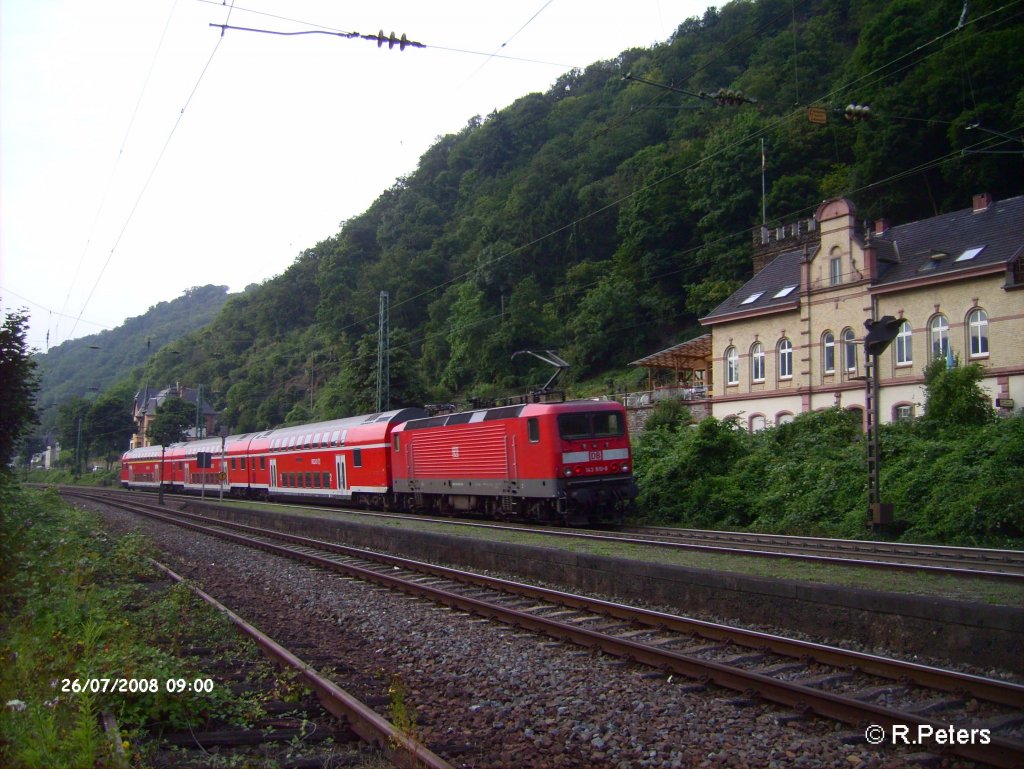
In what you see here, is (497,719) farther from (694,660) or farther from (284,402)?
(284,402)

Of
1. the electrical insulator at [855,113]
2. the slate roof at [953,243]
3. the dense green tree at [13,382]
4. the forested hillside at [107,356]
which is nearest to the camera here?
the electrical insulator at [855,113]

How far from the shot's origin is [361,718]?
6.46 m

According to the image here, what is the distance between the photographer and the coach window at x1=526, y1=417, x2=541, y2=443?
20.9 metres

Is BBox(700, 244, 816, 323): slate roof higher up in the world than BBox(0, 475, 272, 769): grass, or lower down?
higher up

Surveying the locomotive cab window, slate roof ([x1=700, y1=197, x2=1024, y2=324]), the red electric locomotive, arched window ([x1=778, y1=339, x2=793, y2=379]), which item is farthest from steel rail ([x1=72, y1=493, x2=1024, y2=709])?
arched window ([x1=778, y1=339, x2=793, y2=379])

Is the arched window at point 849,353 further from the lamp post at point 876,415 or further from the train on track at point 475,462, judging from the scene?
the lamp post at point 876,415

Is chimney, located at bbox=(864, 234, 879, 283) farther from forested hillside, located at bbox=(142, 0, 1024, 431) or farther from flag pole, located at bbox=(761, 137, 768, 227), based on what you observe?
flag pole, located at bbox=(761, 137, 768, 227)

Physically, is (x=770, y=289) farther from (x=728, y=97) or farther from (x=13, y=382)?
(x=13, y=382)

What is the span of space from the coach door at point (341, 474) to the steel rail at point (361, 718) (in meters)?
23.2

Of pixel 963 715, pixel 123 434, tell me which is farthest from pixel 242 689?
pixel 123 434

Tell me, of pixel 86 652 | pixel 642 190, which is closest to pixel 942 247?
pixel 642 190

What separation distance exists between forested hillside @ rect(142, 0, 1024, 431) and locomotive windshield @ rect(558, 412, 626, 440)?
1875cm

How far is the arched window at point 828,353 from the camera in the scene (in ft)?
121

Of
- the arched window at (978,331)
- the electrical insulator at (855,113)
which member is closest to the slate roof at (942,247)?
the arched window at (978,331)
